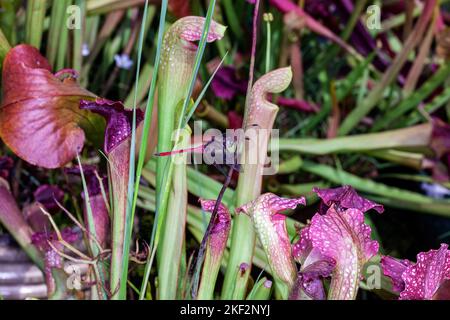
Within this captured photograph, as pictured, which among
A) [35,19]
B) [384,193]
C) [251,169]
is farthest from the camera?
[384,193]

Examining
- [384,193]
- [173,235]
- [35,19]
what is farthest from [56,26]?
[384,193]

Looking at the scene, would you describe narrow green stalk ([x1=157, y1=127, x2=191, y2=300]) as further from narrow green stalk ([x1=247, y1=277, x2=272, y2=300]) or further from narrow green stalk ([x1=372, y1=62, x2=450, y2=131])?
narrow green stalk ([x1=372, y1=62, x2=450, y2=131])

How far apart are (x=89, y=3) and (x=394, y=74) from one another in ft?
1.85

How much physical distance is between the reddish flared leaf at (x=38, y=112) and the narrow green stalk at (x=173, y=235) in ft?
0.42

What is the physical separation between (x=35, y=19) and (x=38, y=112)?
225mm

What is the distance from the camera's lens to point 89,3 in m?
0.89

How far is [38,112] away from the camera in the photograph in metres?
0.60

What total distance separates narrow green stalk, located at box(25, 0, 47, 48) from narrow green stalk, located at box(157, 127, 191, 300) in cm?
34

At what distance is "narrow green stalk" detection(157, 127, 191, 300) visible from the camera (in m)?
0.57

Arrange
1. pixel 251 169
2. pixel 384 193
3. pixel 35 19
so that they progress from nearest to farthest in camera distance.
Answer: pixel 251 169
pixel 35 19
pixel 384 193

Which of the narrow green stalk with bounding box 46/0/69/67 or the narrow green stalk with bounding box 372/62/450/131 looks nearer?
the narrow green stalk with bounding box 46/0/69/67

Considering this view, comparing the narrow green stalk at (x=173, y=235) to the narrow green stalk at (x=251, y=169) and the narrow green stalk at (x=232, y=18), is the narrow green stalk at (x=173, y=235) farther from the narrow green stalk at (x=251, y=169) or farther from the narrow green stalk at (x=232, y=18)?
the narrow green stalk at (x=232, y=18)

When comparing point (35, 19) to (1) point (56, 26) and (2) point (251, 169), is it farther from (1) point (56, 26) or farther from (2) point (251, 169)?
(2) point (251, 169)

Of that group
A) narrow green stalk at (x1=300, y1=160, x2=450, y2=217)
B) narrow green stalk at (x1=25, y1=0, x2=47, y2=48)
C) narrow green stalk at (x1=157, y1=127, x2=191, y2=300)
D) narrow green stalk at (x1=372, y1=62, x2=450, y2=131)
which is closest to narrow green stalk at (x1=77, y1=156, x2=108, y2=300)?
narrow green stalk at (x1=157, y1=127, x2=191, y2=300)
